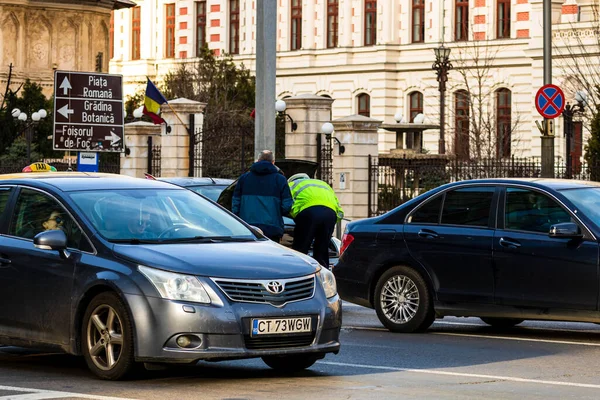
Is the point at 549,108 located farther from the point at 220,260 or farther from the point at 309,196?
the point at 220,260

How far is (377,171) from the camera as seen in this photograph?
109 feet

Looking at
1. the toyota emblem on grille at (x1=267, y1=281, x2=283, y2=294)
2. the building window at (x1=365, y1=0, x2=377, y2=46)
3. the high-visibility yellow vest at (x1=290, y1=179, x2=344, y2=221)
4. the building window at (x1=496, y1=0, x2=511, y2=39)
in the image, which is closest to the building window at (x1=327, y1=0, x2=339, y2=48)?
the building window at (x1=365, y1=0, x2=377, y2=46)

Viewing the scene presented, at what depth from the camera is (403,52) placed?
70625 millimetres

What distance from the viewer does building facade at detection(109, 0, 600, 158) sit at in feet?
206

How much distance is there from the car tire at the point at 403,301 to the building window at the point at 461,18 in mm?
53446

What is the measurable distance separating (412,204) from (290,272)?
14.9ft

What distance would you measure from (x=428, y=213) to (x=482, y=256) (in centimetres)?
94

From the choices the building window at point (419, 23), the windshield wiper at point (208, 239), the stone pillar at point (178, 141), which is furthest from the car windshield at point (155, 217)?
the building window at point (419, 23)

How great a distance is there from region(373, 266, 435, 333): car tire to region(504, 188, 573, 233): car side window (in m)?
1.19

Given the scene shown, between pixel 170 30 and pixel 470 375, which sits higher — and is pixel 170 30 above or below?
above

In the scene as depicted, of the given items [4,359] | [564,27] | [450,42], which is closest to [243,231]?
[4,359]

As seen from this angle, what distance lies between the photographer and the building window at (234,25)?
7888 cm

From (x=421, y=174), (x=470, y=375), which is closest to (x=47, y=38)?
(x=421, y=174)

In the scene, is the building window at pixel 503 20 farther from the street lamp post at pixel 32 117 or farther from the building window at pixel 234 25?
the street lamp post at pixel 32 117
